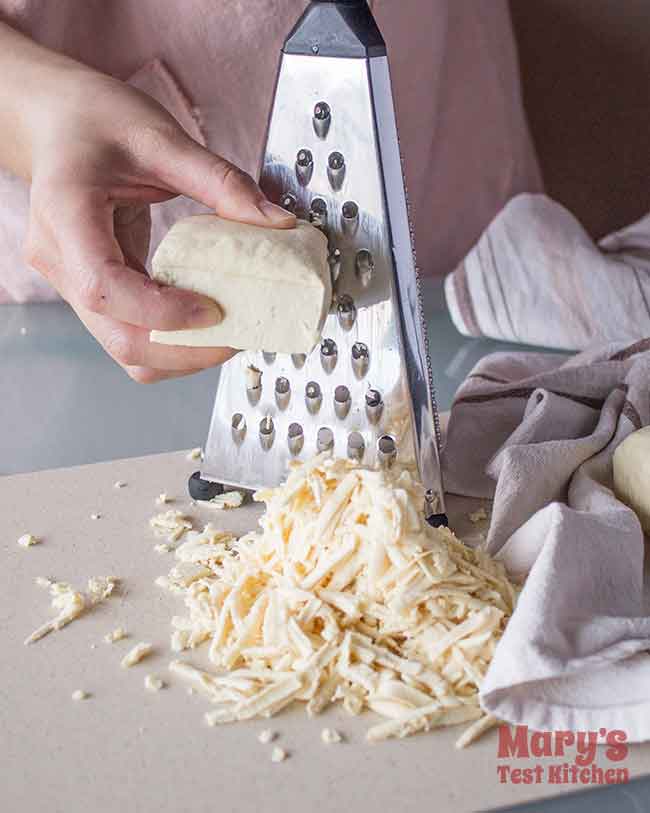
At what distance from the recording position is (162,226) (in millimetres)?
1659

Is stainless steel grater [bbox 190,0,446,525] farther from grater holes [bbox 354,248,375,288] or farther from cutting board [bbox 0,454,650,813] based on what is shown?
cutting board [bbox 0,454,650,813]

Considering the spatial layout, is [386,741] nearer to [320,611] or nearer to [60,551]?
[320,611]

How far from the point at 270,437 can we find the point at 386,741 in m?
0.36

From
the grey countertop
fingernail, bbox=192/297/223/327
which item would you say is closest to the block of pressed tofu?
fingernail, bbox=192/297/223/327

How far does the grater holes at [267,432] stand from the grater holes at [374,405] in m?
0.09

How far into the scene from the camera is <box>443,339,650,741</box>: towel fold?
29.5 inches

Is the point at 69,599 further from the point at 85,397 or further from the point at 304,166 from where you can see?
the point at 85,397

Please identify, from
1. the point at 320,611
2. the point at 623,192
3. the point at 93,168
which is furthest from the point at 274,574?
the point at 623,192

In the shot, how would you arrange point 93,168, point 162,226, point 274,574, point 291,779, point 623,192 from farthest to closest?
1. point 623,192
2. point 162,226
3. point 93,168
4. point 274,574
5. point 291,779

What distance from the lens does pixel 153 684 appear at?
805 millimetres

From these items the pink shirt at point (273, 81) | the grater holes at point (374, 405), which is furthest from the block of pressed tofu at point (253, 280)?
the pink shirt at point (273, 81)

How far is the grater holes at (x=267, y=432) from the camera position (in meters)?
1.04

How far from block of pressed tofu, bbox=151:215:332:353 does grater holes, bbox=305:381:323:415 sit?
0.42 feet

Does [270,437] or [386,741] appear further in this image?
[270,437]
